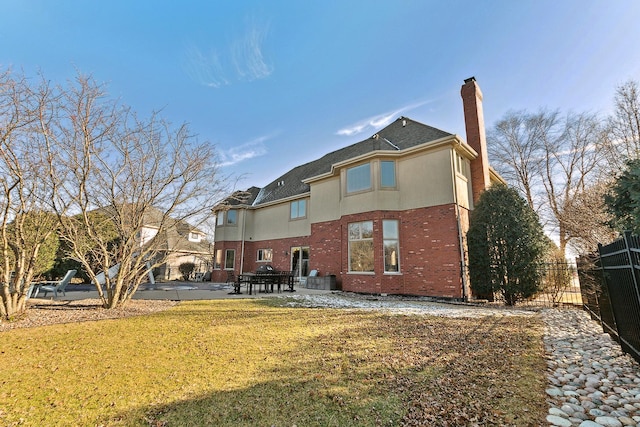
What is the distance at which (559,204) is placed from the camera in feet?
70.5

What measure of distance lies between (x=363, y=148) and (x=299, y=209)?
613 centimetres

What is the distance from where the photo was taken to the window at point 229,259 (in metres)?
21.5

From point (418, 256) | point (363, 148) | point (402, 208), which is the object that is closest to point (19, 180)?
point (402, 208)

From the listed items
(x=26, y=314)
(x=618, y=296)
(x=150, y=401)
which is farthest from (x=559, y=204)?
(x=26, y=314)

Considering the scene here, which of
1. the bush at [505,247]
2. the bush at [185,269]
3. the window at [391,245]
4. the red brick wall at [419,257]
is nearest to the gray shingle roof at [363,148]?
the red brick wall at [419,257]

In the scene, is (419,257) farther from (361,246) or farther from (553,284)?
(553,284)

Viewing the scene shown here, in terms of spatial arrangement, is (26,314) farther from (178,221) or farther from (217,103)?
(217,103)

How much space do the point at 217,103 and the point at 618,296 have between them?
14571 millimetres

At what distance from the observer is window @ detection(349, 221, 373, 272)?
13.0m

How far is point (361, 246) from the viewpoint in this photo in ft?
43.8

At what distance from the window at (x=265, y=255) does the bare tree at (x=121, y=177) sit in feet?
36.6

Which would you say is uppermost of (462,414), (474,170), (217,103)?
(217,103)

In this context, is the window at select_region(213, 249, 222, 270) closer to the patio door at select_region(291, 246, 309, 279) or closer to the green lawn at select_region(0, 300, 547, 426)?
the patio door at select_region(291, 246, 309, 279)

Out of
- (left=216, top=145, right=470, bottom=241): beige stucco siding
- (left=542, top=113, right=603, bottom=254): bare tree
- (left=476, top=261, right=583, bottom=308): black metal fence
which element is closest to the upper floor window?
(left=216, top=145, right=470, bottom=241): beige stucco siding
